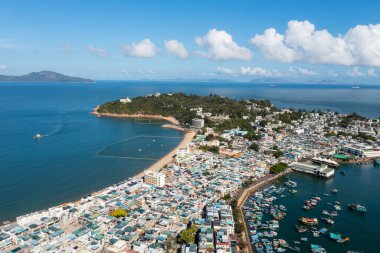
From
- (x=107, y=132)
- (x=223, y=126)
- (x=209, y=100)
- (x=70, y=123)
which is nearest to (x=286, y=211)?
(x=223, y=126)

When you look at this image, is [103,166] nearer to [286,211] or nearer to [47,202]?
[47,202]

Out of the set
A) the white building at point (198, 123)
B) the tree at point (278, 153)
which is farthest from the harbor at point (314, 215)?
the white building at point (198, 123)

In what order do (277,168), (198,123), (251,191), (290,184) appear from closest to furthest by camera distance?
(251,191) → (290,184) → (277,168) → (198,123)

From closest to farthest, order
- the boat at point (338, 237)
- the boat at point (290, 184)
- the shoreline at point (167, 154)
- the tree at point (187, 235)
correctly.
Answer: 1. the tree at point (187, 235)
2. the boat at point (338, 237)
3. the shoreline at point (167, 154)
4. the boat at point (290, 184)

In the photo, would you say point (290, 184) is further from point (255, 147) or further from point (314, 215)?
point (255, 147)

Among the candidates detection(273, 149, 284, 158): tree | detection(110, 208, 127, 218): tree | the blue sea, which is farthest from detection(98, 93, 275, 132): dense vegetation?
detection(110, 208, 127, 218): tree

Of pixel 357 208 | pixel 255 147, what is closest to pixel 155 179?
pixel 357 208

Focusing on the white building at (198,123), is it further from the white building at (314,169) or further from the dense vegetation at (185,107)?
the white building at (314,169)

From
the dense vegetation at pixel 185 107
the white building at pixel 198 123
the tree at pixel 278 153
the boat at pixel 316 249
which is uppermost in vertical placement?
the dense vegetation at pixel 185 107
